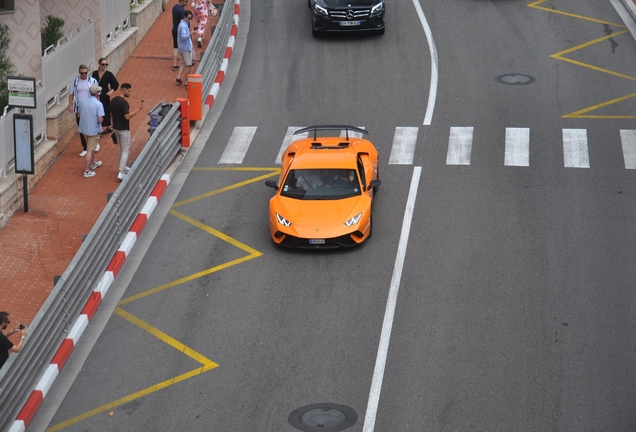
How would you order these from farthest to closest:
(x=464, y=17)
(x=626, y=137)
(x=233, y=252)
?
(x=464, y=17), (x=626, y=137), (x=233, y=252)

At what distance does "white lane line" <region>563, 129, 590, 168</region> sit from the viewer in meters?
21.2

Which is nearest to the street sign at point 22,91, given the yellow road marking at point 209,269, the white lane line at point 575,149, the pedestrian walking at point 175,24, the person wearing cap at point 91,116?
the person wearing cap at point 91,116

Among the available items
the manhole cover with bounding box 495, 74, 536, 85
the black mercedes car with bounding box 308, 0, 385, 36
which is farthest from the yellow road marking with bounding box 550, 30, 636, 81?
the black mercedes car with bounding box 308, 0, 385, 36

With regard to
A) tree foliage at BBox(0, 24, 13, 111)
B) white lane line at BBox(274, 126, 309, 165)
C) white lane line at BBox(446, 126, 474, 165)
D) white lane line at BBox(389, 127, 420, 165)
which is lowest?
white lane line at BBox(274, 126, 309, 165)

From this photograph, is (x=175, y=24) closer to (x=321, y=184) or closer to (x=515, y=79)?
(x=515, y=79)

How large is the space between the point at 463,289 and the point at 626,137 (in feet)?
25.7

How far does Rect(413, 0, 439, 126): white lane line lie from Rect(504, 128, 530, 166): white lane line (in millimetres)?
2013

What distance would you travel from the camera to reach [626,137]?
73.4 ft

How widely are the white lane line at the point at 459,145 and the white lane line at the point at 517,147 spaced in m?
0.81

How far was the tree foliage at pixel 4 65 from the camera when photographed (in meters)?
20.2

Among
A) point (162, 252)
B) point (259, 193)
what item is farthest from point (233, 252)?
point (259, 193)

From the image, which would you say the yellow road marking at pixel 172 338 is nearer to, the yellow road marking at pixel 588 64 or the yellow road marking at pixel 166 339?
the yellow road marking at pixel 166 339

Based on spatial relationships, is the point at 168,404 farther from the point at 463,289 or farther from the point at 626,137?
the point at 626,137

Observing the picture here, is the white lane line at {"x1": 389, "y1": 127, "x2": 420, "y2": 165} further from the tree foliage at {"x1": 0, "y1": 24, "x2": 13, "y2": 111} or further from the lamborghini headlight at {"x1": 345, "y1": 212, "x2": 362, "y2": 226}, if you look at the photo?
the tree foliage at {"x1": 0, "y1": 24, "x2": 13, "y2": 111}
